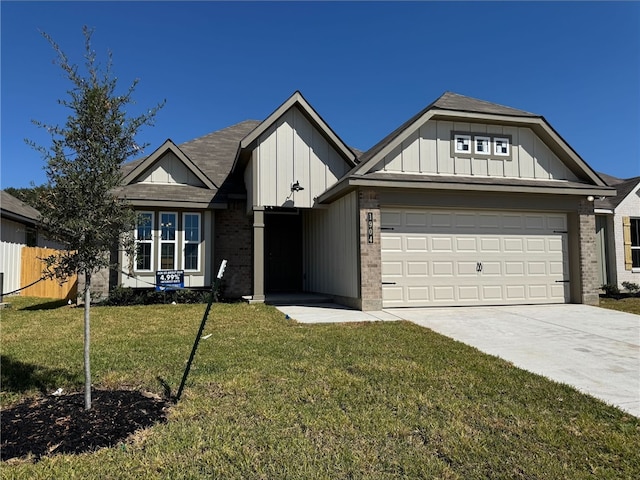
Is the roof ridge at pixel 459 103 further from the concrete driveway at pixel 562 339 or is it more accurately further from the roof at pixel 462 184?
the concrete driveway at pixel 562 339

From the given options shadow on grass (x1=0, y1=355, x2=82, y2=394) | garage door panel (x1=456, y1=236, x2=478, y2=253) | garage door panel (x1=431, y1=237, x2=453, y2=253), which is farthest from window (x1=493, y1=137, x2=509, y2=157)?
shadow on grass (x1=0, y1=355, x2=82, y2=394)

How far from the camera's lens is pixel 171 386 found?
456cm

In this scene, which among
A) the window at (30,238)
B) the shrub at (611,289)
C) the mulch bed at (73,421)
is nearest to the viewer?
the mulch bed at (73,421)

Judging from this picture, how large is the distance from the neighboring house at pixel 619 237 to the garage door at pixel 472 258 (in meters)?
4.61

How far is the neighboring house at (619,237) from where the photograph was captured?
579 inches

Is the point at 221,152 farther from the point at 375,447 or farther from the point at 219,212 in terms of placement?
the point at 375,447

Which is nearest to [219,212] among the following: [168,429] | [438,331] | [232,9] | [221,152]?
[221,152]

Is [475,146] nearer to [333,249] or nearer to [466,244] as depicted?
[466,244]

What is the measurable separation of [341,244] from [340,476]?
8996 mm

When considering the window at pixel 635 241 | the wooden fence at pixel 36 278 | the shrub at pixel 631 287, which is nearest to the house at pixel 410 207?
the shrub at pixel 631 287

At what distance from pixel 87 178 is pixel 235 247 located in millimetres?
9914

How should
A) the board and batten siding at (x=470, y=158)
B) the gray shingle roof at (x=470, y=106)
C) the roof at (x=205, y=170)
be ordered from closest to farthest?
the board and batten siding at (x=470, y=158) < the gray shingle roof at (x=470, y=106) < the roof at (x=205, y=170)

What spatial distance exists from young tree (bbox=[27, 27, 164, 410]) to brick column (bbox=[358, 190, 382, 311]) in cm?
678

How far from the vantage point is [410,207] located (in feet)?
35.4
